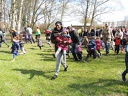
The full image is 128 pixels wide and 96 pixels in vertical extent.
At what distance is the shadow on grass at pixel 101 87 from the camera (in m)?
6.70

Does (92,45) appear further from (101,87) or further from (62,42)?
(101,87)

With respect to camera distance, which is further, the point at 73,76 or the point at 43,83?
the point at 73,76

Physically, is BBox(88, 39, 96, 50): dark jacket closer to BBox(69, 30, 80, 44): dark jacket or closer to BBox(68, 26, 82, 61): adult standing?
BBox(68, 26, 82, 61): adult standing

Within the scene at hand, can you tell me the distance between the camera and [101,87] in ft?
23.4

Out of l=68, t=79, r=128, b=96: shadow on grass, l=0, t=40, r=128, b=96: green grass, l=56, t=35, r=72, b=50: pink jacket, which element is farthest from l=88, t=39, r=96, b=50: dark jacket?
l=68, t=79, r=128, b=96: shadow on grass

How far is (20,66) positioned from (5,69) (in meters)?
0.98

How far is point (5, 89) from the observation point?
652 centimetres

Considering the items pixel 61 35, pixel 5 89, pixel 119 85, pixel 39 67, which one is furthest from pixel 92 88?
pixel 39 67

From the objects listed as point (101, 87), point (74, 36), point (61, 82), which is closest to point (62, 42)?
point (61, 82)

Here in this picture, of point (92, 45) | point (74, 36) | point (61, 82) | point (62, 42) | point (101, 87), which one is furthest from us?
point (92, 45)

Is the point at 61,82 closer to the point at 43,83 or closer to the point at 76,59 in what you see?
the point at 43,83

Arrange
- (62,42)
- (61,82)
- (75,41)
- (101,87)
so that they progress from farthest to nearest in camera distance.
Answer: (75,41)
(62,42)
(61,82)
(101,87)

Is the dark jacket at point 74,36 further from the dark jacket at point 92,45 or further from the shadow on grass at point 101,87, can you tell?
the shadow on grass at point 101,87

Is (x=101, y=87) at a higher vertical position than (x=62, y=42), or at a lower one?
lower
